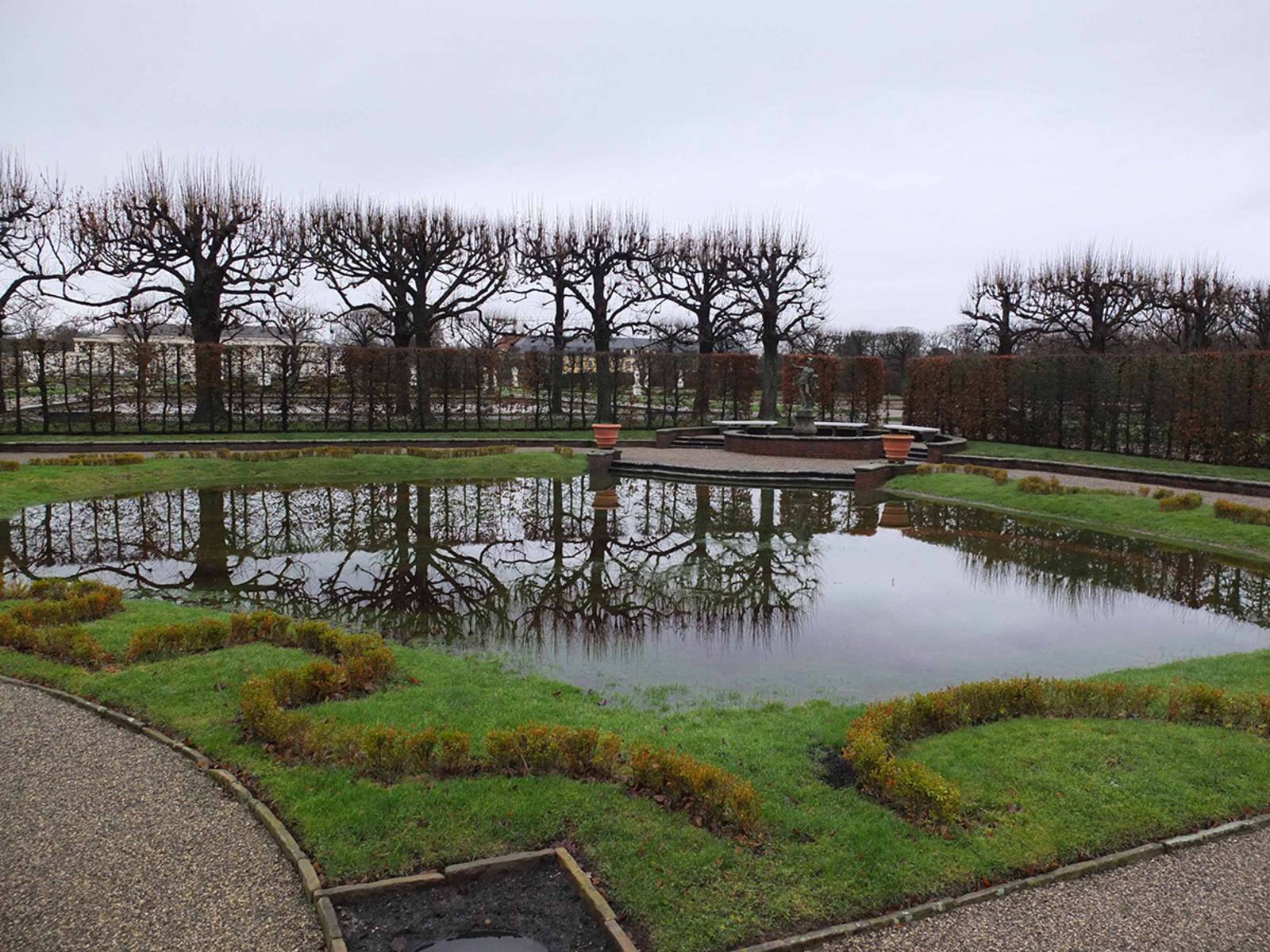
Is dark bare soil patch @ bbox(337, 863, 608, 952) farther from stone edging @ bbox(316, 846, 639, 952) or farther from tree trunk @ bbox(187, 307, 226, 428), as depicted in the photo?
tree trunk @ bbox(187, 307, 226, 428)

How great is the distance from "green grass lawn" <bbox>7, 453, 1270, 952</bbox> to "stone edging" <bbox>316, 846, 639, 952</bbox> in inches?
4.2

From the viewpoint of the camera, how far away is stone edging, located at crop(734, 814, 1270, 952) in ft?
12.8

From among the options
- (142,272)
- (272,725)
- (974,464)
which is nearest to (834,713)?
(272,725)

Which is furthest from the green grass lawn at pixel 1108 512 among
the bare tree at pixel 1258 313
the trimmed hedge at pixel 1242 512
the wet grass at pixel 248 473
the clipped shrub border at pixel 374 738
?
the bare tree at pixel 1258 313

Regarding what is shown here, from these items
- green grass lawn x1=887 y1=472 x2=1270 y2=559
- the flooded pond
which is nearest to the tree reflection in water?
the flooded pond

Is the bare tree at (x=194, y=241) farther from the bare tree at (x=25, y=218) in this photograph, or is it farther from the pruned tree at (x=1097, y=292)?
the pruned tree at (x=1097, y=292)

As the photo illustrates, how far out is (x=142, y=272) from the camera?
2798 cm

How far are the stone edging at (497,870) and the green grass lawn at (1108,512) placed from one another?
12.6 m

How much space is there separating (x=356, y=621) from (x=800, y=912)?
242 inches

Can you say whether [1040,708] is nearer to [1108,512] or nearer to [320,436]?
[1108,512]

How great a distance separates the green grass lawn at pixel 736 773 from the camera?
427 cm

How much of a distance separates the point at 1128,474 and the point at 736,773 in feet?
58.3

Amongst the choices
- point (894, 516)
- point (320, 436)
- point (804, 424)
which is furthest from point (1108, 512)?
point (320, 436)

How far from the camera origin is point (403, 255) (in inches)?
1233
